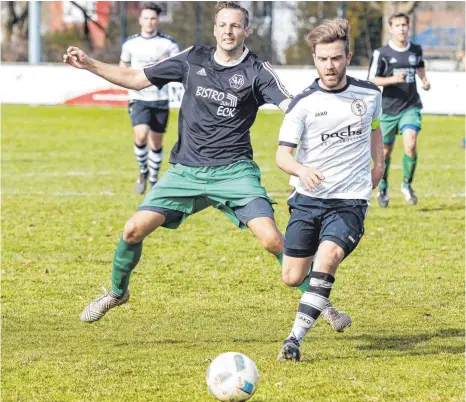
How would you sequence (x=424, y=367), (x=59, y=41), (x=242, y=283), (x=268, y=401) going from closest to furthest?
(x=268, y=401) < (x=424, y=367) < (x=242, y=283) < (x=59, y=41)

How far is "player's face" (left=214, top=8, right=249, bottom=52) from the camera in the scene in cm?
709

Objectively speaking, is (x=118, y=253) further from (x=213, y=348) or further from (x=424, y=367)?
(x=424, y=367)

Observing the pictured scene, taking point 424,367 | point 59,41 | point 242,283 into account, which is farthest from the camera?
point 59,41

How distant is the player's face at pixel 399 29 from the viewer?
13.0 meters

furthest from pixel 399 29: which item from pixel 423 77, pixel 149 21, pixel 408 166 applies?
pixel 149 21

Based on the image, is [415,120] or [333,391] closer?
[333,391]

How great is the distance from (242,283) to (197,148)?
204 centimetres

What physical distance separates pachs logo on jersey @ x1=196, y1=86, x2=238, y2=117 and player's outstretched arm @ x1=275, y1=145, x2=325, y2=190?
91 centimetres

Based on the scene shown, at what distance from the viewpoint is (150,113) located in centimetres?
1438

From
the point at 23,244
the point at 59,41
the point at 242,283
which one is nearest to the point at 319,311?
the point at 242,283

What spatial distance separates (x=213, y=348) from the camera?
6648 millimetres

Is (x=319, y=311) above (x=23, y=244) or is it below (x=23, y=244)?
above

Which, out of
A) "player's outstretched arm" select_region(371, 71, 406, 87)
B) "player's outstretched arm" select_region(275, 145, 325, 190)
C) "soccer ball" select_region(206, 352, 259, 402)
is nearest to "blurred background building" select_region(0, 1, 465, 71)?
"player's outstretched arm" select_region(371, 71, 406, 87)

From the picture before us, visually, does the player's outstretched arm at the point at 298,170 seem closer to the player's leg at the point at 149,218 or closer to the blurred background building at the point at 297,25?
the player's leg at the point at 149,218
